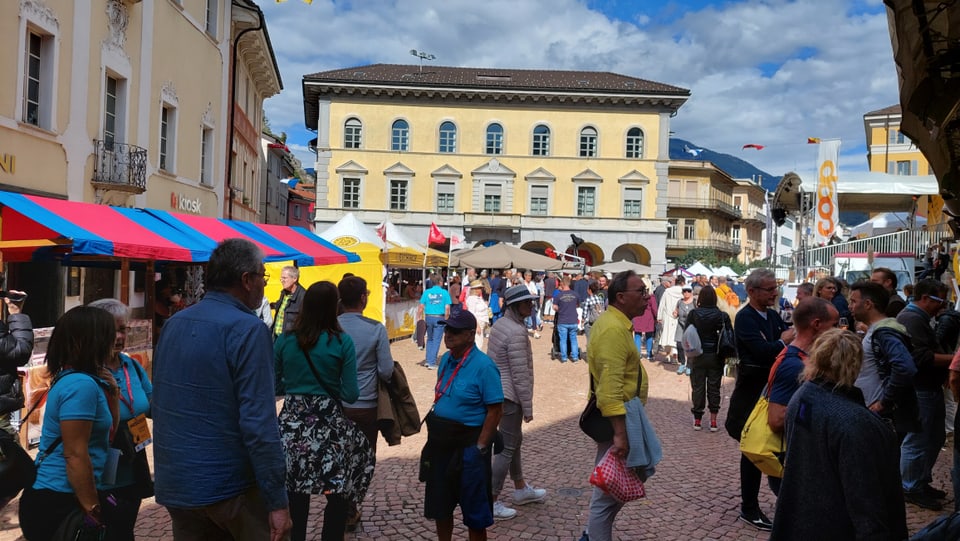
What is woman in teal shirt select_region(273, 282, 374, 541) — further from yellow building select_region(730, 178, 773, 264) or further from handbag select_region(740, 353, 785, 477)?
yellow building select_region(730, 178, 773, 264)

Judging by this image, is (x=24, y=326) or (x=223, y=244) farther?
(x=24, y=326)

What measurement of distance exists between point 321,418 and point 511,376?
6.05ft

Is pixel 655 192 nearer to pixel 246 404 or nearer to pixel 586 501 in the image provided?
pixel 586 501

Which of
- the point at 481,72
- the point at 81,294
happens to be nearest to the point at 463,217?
the point at 481,72

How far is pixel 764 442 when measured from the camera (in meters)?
4.32

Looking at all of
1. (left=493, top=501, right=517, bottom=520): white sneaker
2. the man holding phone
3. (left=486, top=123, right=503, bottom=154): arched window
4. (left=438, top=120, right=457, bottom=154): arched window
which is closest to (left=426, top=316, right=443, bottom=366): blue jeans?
(left=493, top=501, right=517, bottom=520): white sneaker

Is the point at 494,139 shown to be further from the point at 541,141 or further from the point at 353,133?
the point at 353,133

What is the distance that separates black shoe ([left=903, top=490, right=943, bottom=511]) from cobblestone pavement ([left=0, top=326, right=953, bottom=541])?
8 cm

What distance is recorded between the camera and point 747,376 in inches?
208

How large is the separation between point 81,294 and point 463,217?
3111 cm

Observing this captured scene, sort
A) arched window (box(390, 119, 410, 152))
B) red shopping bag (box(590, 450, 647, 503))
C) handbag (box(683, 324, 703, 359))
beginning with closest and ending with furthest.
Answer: red shopping bag (box(590, 450, 647, 503))
handbag (box(683, 324, 703, 359))
arched window (box(390, 119, 410, 152))

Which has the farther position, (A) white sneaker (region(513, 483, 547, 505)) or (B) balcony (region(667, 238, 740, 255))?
(B) balcony (region(667, 238, 740, 255))

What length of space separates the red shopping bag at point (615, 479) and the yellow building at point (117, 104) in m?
8.51

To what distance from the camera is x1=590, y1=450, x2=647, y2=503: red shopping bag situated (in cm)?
407
